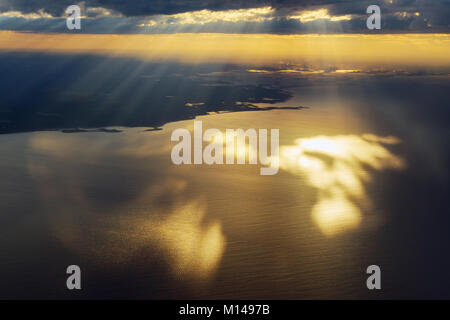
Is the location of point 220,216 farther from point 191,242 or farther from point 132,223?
point 132,223

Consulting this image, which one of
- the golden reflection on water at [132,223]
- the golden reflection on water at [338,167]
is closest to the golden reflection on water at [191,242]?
the golden reflection on water at [132,223]

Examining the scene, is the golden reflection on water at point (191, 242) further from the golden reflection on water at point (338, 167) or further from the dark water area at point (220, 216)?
the golden reflection on water at point (338, 167)

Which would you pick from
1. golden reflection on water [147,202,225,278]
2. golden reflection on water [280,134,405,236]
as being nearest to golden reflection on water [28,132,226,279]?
golden reflection on water [147,202,225,278]

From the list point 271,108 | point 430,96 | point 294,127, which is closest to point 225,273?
point 294,127

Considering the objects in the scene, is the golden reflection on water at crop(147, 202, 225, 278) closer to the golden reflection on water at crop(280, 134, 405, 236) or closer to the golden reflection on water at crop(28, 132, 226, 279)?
the golden reflection on water at crop(28, 132, 226, 279)

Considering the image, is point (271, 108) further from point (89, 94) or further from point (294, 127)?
point (89, 94)

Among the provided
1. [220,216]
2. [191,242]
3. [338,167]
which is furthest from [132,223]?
[338,167]
